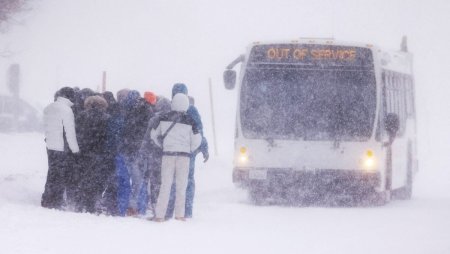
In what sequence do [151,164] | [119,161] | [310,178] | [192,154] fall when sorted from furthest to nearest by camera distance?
[310,178] → [151,164] → [192,154] → [119,161]

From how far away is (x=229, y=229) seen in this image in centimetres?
1380

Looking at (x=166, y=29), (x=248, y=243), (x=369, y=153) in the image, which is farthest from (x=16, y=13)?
(x=166, y=29)

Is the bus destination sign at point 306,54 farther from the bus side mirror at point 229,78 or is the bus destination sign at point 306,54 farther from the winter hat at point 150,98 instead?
the winter hat at point 150,98

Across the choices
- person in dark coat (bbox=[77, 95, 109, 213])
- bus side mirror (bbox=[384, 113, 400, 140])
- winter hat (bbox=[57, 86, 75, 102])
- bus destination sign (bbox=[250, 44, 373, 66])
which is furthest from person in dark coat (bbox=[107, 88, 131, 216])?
bus side mirror (bbox=[384, 113, 400, 140])

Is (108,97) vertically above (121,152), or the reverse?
(108,97)

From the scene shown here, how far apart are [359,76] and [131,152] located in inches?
240

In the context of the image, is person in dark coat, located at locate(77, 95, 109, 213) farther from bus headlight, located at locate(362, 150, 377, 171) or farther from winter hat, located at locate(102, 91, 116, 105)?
bus headlight, located at locate(362, 150, 377, 171)

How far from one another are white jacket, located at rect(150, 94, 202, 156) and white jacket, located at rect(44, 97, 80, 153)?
1.11 m

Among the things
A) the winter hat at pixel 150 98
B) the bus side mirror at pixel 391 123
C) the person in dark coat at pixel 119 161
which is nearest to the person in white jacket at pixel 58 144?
the person in dark coat at pixel 119 161

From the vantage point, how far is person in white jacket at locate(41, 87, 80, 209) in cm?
1391

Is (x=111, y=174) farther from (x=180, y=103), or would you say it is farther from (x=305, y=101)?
(x=305, y=101)

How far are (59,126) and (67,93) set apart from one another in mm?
555

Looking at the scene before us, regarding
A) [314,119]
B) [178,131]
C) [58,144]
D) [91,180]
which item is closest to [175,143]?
[178,131]

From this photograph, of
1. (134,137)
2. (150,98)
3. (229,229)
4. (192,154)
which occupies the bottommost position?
(229,229)
